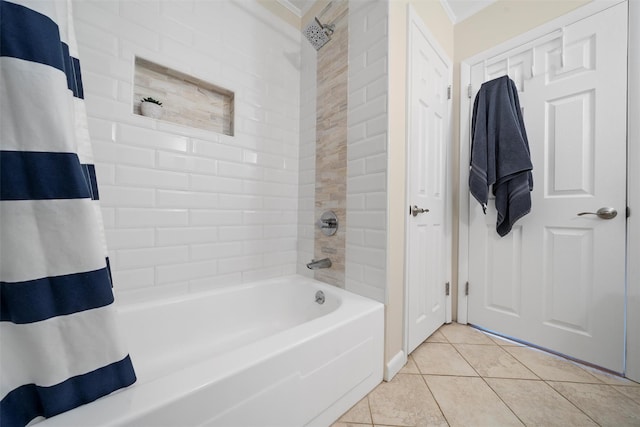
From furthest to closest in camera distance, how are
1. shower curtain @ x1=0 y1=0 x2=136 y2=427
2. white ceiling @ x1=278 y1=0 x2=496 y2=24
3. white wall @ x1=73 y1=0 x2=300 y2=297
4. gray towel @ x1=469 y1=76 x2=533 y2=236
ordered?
white ceiling @ x1=278 y1=0 x2=496 y2=24
gray towel @ x1=469 y1=76 x2=533 y2=236
white wall @ x1=73 y1=0 x2=300 y2=297
shower curtain @ x1=0 y1=0 x2=136 y2=427

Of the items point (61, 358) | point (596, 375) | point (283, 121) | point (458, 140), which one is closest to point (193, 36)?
point (283, 121)

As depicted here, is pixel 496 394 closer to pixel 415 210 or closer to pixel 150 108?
pixel 415 210

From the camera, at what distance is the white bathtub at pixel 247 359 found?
1.88ft

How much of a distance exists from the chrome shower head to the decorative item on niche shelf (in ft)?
3.42

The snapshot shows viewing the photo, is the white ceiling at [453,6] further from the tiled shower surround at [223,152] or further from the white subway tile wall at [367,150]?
the white subway tile wall at [367,150]

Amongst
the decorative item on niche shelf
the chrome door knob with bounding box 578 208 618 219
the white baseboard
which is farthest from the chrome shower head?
the white baseboard

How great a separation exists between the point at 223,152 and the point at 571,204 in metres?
2.05

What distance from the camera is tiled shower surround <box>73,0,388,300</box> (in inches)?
43.5

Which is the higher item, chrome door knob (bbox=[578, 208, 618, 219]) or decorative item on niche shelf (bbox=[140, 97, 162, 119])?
→ decorative item on niche shelf (bbox=[140, 97, 162, 119])

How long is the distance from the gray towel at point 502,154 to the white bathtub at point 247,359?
1.07 m

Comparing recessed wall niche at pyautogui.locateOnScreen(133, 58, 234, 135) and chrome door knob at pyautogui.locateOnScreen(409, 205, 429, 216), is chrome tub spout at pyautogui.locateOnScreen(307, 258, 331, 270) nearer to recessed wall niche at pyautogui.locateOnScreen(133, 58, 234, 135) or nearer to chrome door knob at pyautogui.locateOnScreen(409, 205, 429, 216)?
chrome door knob at pyautogui.locateOnScreen(409, 205, 429, 216)

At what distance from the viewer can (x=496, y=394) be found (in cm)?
111

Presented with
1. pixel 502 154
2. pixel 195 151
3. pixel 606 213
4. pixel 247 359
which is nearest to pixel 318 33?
pixel 195 151

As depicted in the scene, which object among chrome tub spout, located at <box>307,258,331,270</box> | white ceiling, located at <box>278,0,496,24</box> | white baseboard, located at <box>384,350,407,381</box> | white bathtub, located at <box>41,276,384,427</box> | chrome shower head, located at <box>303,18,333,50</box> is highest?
white ceiling, located at <box>278,0,496,24</box>
